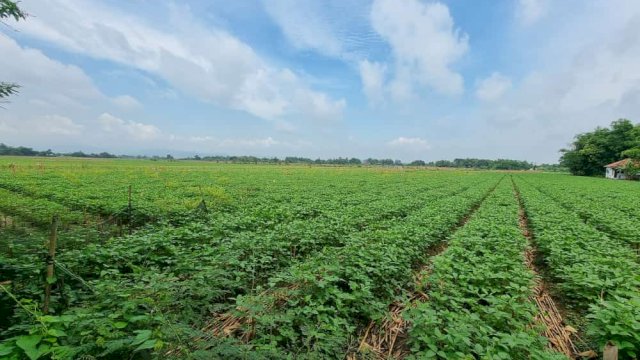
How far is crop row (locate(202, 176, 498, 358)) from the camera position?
139 inches

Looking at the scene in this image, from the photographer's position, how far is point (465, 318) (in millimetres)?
3846

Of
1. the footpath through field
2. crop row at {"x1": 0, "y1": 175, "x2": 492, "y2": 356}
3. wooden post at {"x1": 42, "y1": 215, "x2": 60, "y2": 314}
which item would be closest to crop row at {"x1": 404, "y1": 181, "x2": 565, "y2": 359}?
the footpath through field

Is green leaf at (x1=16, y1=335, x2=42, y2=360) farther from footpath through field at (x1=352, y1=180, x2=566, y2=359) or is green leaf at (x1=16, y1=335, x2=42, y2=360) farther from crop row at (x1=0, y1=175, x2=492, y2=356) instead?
footpath through field at (x1=352, y1=180, x2=566, y2=359)

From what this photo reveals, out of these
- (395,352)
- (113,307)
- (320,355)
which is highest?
(113,307)

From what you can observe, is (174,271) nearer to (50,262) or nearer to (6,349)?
(50,262)

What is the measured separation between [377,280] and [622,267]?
4804 millimetres

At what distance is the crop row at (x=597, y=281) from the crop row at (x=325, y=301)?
2632mm

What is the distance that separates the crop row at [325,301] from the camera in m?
3.54

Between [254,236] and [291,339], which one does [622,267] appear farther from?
[254,236]

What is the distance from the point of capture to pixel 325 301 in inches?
175

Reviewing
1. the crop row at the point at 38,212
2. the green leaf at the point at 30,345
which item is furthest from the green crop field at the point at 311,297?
the crop row at the point at 38,212

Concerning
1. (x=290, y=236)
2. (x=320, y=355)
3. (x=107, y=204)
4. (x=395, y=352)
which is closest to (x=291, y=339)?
(x=320, y=355)

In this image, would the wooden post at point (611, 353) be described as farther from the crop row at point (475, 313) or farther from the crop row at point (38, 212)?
the crop row at point (38, 212)

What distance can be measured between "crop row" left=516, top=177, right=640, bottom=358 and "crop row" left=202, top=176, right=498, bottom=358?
8.64ft
